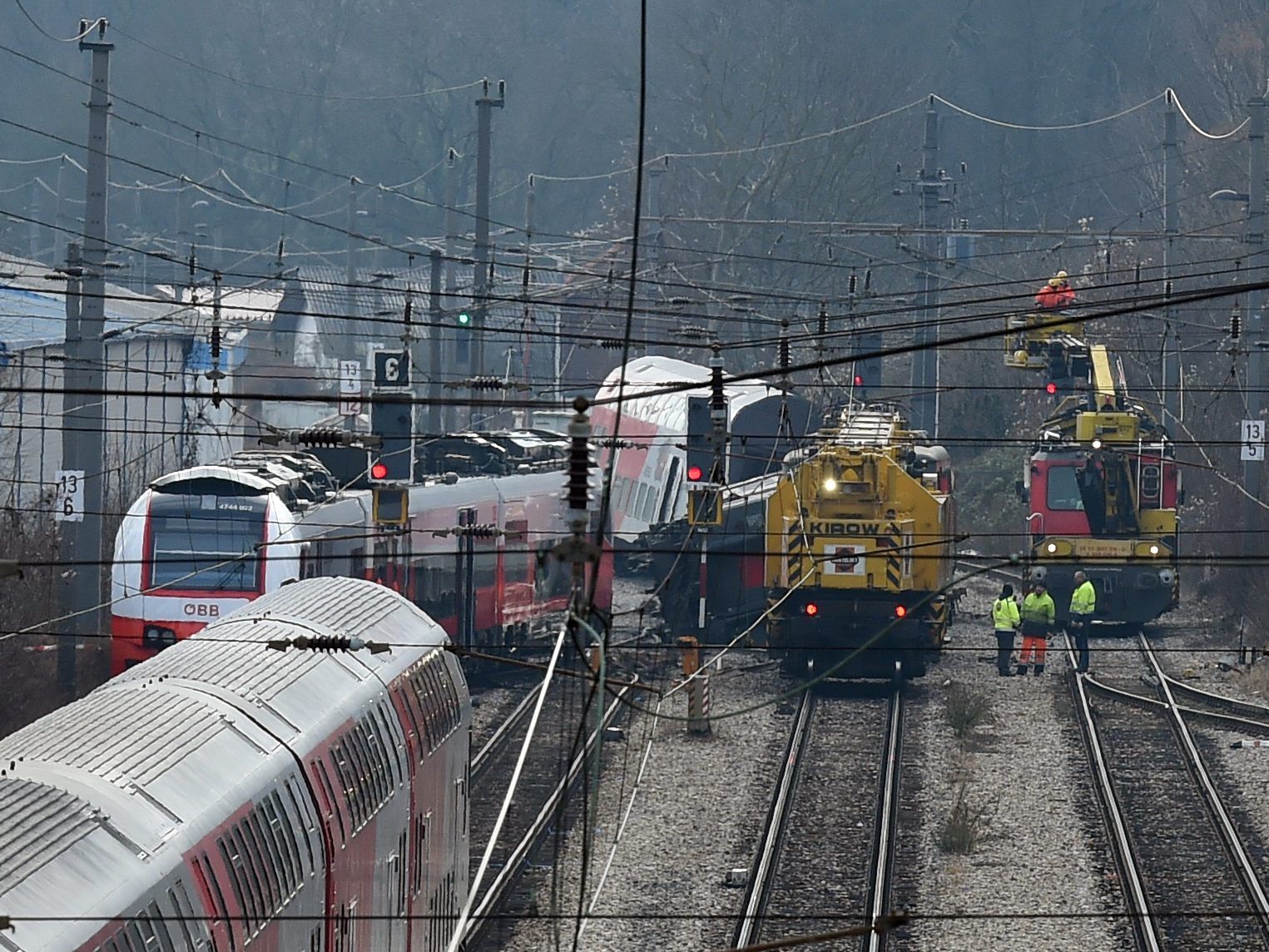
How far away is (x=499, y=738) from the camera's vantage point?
21062 mm

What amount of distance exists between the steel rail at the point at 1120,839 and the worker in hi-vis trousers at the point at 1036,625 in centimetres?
106

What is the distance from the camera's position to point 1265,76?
4981cm

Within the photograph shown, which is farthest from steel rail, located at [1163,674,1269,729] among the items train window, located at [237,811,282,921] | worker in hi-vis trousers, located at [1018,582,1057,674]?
train window, located at [237,811,282,921]

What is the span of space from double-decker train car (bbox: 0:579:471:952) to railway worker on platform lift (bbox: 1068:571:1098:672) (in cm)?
1343

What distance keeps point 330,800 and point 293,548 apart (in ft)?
33.2

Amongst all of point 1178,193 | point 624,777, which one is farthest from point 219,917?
point 1178,193

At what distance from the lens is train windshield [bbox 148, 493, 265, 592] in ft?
64.6

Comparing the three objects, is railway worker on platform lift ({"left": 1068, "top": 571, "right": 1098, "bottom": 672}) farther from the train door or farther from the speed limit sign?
the speed limit sign

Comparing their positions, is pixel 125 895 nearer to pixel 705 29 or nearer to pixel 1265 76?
pixel 1265 76

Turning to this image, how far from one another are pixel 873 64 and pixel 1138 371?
68.3 feet

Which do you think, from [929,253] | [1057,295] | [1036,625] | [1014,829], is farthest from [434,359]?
[1014,829]

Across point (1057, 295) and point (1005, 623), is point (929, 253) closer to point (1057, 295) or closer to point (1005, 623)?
point (1057, 295)

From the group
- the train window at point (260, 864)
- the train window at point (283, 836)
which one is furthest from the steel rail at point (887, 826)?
the train window at point (260, 864)

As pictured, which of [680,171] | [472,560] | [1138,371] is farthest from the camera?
[680,171]
